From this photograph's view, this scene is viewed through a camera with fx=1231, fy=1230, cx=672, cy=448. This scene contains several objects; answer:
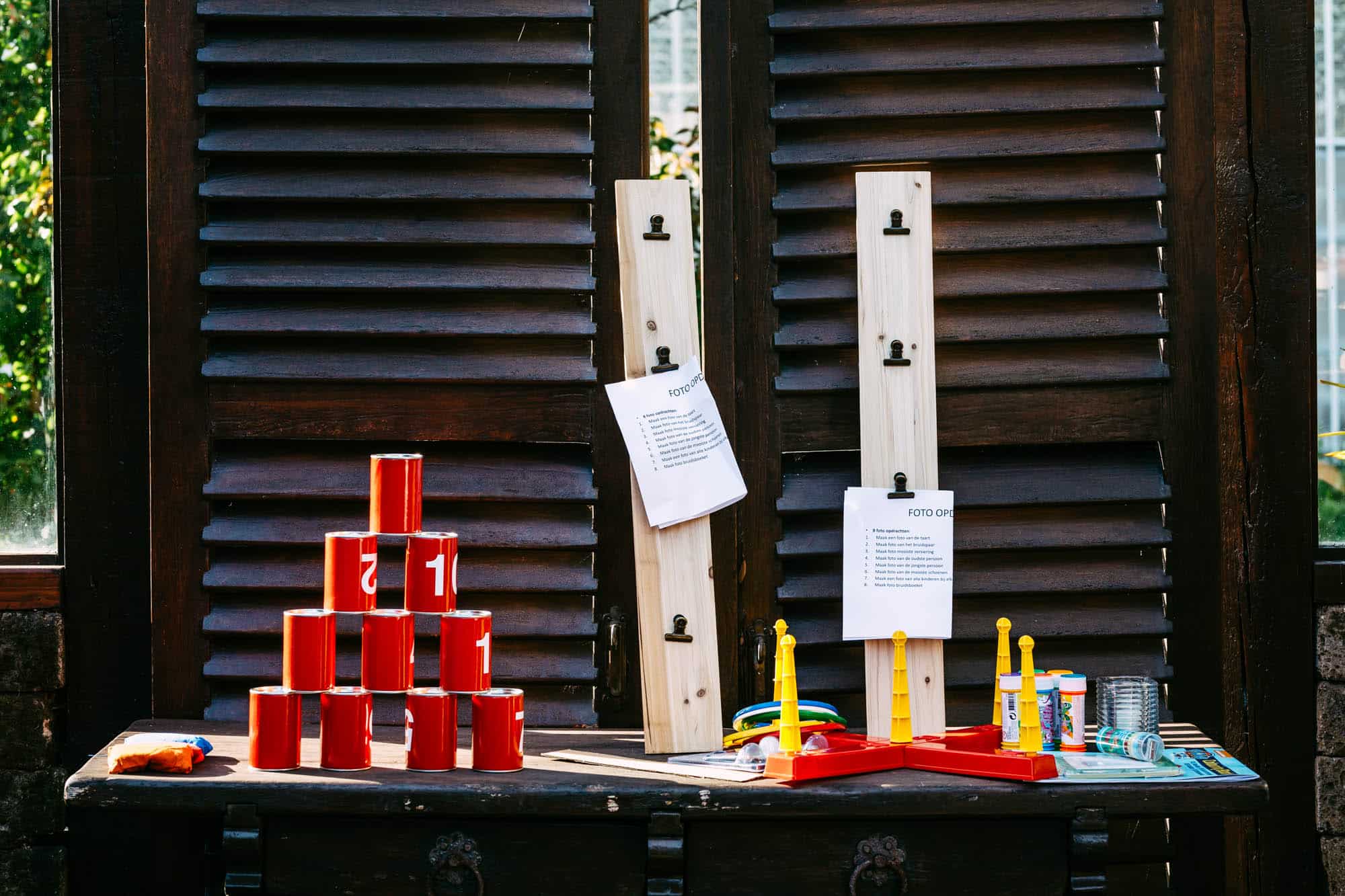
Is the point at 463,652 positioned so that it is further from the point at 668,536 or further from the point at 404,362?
the point at 404,362

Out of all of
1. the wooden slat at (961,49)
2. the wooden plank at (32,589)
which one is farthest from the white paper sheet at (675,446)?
the wooden plank at (32,589)

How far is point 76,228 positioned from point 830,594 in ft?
5.72

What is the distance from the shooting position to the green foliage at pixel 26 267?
2641 millimetres

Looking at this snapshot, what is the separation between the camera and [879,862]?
2.04 metres

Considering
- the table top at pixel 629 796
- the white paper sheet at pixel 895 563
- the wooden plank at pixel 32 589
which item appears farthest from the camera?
the wooden plank at pixel 32 589

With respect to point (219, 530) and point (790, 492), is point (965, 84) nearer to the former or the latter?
point (790, 492)

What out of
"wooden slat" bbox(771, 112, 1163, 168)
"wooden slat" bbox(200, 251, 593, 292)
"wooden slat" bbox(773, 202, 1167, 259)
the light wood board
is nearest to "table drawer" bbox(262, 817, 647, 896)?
the light wood board

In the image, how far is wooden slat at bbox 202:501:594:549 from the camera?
2.43 meters

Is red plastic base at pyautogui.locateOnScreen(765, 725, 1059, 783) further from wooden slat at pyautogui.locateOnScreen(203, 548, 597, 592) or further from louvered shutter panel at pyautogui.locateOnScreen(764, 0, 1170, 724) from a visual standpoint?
wooden slat at pyautogui.locateOnScreen(203, 548, 597, 592)

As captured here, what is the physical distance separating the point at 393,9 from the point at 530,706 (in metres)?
1.42

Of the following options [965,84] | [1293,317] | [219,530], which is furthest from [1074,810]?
[219,530]

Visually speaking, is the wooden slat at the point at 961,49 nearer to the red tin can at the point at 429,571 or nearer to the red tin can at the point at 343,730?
the red tin can at the point at 429,571

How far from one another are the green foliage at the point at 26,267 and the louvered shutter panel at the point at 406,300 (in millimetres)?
457

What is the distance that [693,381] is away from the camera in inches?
90.7
